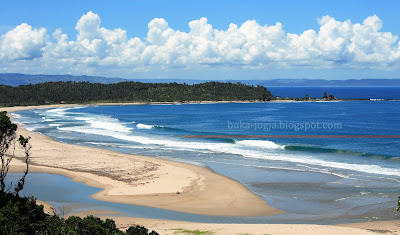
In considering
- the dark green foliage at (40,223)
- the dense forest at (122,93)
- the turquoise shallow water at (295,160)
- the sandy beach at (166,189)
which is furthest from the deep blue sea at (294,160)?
the dense forest at (122,93)

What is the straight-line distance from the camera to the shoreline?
24422 mm

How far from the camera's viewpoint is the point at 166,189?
27.9 metres

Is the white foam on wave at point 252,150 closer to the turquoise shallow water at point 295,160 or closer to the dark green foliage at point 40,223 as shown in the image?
the turquoise shallow water at point 295,160

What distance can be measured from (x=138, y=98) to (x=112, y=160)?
→ 13692 centimetres

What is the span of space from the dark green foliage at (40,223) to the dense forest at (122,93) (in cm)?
13512

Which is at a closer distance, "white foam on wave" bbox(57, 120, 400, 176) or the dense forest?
"white foam on wave" bbox(57, 120, 400, 176)

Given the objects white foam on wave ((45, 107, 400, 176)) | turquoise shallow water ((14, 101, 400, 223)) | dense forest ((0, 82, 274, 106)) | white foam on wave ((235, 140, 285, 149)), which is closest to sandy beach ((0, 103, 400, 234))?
turquoise shallow water ((14, 101, 400, 223))

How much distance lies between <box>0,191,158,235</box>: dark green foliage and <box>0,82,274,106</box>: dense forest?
135 metres

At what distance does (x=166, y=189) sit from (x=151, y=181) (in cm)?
270

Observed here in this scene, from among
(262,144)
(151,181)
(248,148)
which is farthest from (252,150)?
(151,181)

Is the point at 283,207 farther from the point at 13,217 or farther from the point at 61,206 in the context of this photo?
the point at 13,217

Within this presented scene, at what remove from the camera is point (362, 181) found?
3011 cm

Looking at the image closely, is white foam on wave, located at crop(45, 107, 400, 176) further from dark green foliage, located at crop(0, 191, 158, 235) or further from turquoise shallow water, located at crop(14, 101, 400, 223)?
dark green foliage, located at crop(0, 191, 158, 235)

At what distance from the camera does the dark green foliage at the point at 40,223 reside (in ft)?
50.2
